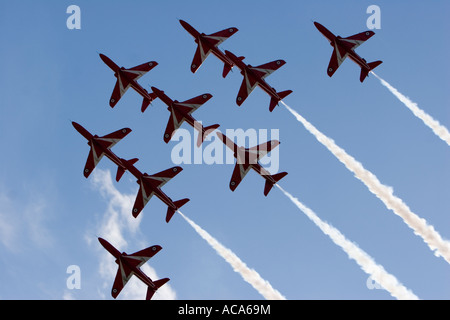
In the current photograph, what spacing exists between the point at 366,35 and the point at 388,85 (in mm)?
9273

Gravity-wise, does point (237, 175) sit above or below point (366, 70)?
below

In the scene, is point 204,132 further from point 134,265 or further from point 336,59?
point 336,59

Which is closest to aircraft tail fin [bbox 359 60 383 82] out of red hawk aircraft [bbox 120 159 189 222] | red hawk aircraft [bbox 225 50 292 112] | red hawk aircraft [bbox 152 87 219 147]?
red hawk aircraft [bbox 225 50 292 112]

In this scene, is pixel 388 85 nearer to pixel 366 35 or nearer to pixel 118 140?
pixel 366 35

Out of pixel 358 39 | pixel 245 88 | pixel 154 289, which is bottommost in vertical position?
pixel 154 289

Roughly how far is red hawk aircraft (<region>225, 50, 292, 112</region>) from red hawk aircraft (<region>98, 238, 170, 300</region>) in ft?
89.5

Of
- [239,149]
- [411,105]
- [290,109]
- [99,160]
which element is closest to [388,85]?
[411,105]

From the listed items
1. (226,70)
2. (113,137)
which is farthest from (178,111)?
(113,137)

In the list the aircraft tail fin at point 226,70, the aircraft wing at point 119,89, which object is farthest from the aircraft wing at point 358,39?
the aircraft wing at point 119,89

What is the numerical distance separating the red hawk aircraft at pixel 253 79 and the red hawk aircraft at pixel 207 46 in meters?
1.26

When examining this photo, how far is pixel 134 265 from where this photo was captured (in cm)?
9875

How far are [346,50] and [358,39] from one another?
3126mm

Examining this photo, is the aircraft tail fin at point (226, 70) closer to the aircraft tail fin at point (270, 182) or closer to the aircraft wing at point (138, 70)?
the aircraft wing at point (138, 70)

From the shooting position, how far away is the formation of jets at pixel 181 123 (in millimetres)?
99688
